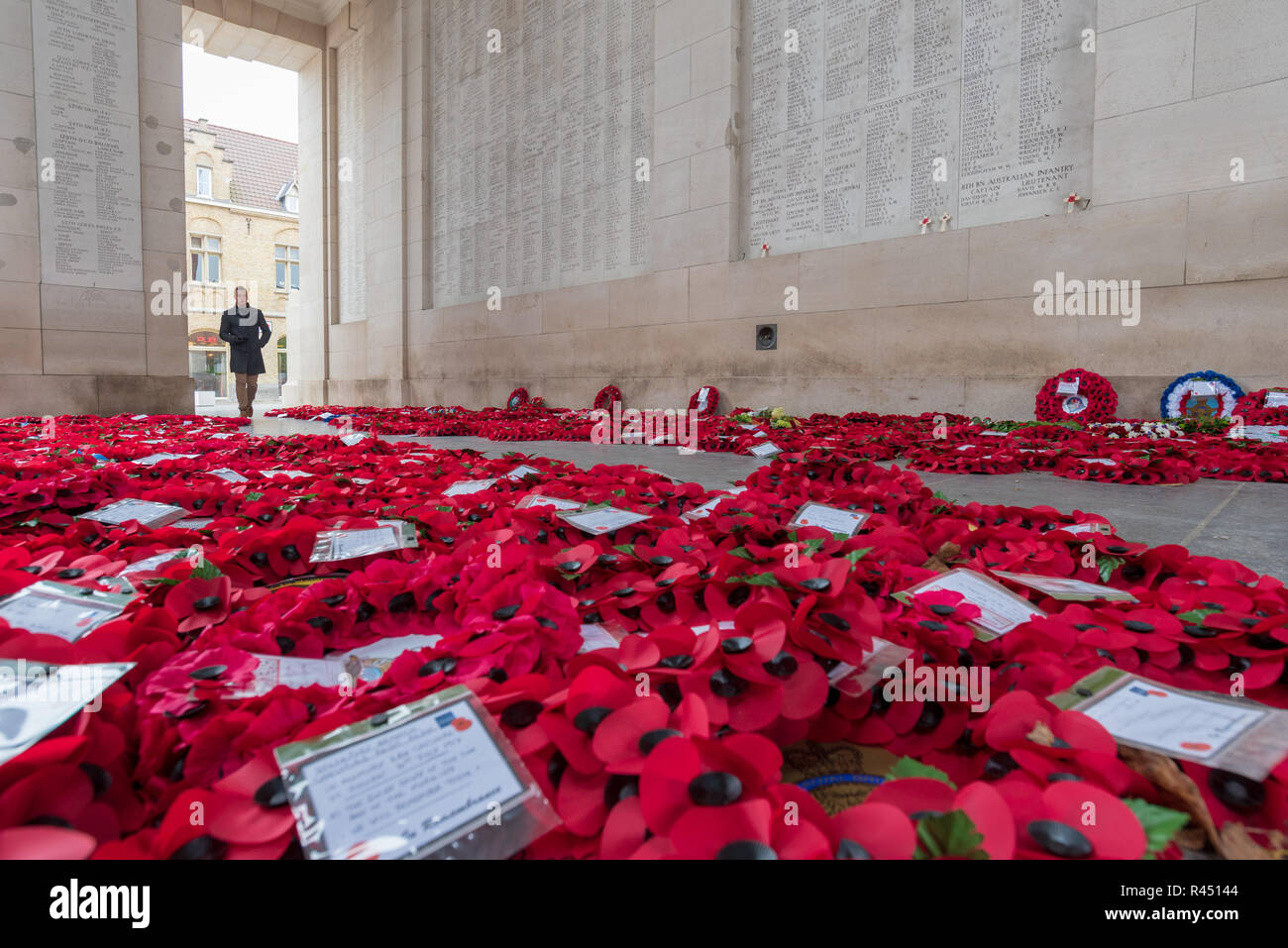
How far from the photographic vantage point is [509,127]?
9.48 meters

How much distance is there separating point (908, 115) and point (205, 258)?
31.0 metres

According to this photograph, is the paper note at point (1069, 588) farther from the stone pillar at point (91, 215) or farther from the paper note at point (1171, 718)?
the stone pillar at point (91, 215)

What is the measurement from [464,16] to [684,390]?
6.97 metres

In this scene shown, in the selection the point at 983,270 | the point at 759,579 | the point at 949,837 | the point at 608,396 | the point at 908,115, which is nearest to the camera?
the point at 949,837

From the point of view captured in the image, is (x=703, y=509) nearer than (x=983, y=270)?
Yes

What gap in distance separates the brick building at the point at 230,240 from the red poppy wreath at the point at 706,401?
2479 centimetres

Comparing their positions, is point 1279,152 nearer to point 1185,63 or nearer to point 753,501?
point 1185,63

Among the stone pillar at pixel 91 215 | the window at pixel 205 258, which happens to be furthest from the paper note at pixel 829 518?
the window at pixel 205 258

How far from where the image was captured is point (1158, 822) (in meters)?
0.62

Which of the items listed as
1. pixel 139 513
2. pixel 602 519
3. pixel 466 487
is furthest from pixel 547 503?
pixel 139 513

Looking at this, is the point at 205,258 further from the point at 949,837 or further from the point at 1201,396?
the point at 949,837

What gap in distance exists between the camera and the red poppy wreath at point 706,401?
7078mm

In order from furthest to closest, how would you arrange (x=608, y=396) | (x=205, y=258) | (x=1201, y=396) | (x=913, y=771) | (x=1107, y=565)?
(x=205, y=258)
(x=608, y=396)
(x=1201, y=396)
(x=1107, y=565)
(x=913, y=771)

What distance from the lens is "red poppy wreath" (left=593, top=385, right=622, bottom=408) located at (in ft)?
26.3
